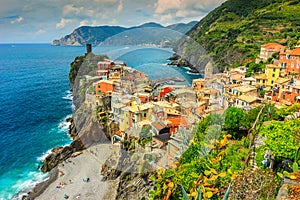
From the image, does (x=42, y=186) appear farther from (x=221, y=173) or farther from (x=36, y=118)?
(x=221, y=173)

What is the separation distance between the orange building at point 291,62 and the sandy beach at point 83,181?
27.7 feet

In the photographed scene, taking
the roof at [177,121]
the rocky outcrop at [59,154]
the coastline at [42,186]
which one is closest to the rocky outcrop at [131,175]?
the roof at [177,121]

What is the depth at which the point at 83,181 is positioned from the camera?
7492 mm

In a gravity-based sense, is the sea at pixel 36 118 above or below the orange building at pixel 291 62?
below

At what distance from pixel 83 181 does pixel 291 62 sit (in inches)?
379

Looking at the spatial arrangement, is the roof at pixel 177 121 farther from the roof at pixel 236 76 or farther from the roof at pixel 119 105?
the roof at pixel 236 76

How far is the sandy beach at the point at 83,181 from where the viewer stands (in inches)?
270

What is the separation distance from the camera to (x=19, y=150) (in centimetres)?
991

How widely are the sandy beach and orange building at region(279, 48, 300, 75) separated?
8.45m

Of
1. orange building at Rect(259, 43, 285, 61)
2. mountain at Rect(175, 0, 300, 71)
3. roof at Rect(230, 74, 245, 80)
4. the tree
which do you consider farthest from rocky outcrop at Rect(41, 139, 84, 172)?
orange building at Rect(259, 43, 285, 61)

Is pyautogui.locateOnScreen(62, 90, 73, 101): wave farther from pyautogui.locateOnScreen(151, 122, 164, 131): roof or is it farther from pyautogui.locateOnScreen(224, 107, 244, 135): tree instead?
pyautogui.locateOnScreen(151, 122, 164, 131): roof

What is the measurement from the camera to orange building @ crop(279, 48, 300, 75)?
9500mm

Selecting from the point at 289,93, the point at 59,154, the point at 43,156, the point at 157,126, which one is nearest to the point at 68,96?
the point at 43,156

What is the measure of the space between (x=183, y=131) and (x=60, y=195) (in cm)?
617
